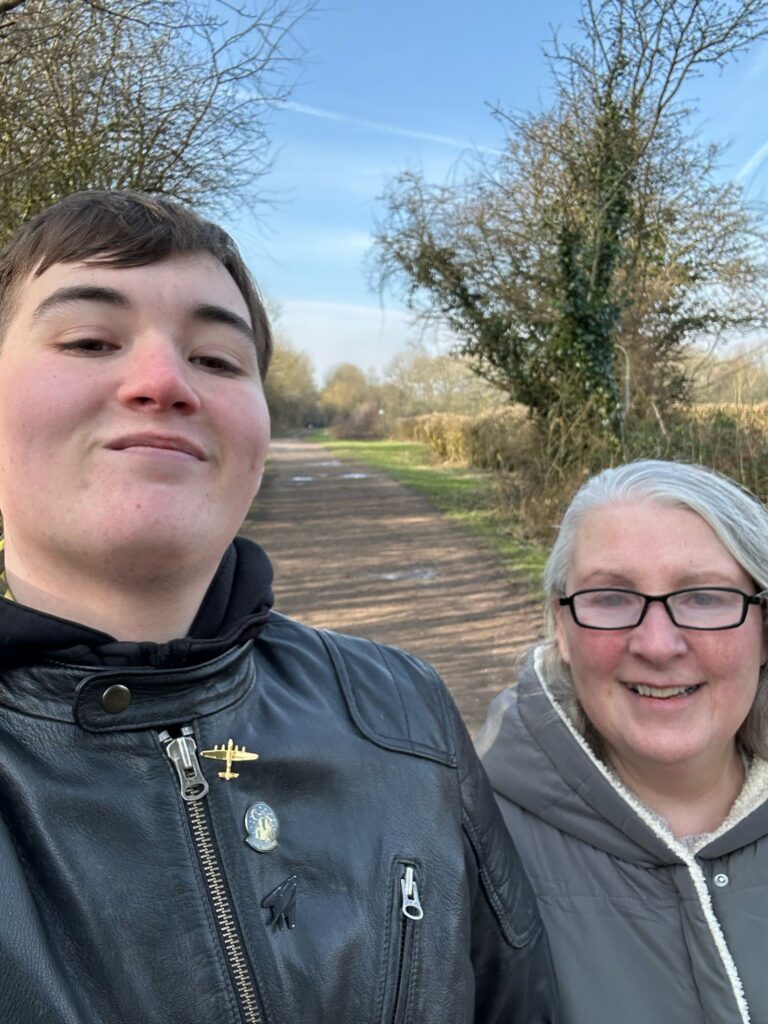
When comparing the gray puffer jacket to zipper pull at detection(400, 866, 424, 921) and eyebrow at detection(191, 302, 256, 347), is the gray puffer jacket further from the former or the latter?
eyebrow at detection(191, 302, 256, 347)

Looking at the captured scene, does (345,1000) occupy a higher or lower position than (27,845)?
lower

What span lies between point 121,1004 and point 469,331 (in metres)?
13.0

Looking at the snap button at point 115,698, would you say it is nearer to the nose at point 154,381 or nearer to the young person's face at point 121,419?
the young person's face at point 121,419

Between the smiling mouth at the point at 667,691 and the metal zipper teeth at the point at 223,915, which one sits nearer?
the metal zipper teeth at the point at 223,915

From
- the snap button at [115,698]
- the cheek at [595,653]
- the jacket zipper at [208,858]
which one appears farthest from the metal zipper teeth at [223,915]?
the cheek at [595,653]

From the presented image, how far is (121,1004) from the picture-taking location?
0.91m

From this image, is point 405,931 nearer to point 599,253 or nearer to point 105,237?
point 105,237

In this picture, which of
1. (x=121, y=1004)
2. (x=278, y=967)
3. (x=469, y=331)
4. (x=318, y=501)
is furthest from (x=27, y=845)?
(x=318, y=501)

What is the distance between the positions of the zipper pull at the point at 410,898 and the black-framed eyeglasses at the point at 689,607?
2.30 feet

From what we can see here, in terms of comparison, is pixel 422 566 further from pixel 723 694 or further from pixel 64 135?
pixel 723 694

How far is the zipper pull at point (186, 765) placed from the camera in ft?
3.39

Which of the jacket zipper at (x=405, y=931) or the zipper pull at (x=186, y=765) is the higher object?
the zipper pull at (x=186, y=765)

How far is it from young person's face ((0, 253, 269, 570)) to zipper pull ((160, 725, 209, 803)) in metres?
0.24

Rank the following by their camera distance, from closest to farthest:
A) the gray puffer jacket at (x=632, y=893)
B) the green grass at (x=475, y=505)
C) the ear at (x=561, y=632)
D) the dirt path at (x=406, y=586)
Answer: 1. the gray puffer jacket at (x=632, y=893)
2. the ear at (x=561, y=632)
3. the dirt path at (x=406, y=586)
4. the green grass at (x=475, y=505)
